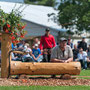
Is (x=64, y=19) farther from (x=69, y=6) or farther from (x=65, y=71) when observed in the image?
(x=65, y=71)

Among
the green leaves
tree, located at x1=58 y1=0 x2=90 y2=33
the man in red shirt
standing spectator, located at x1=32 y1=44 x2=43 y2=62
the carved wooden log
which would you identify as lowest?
the carved wooden log

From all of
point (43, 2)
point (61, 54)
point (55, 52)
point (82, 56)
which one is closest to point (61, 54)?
point (61, 54)

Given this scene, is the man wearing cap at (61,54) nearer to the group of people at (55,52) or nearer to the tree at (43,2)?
the group of people at (55,52)

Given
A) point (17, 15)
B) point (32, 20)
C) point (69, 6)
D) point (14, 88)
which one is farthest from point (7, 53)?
point (32, 20)

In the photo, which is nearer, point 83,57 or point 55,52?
point 55,52

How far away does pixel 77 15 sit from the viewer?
30.5m

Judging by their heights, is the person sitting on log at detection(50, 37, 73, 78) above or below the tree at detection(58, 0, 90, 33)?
below

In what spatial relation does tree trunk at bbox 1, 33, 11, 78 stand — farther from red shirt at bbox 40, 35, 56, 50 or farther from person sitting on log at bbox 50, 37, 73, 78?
red shirt at bbox 40, 35, 56, 50

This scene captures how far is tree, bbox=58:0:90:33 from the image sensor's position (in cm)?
2964

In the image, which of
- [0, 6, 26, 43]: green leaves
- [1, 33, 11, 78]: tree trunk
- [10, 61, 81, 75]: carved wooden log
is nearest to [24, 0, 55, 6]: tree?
[0, 6, 26, 43]: green leaves

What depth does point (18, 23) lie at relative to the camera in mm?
11172

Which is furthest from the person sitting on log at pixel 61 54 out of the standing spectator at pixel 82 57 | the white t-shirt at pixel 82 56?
the white t-shirt at pixel 82 56

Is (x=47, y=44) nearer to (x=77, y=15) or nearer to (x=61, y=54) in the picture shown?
(x=61, y=54)

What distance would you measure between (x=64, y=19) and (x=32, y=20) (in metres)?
4.79
